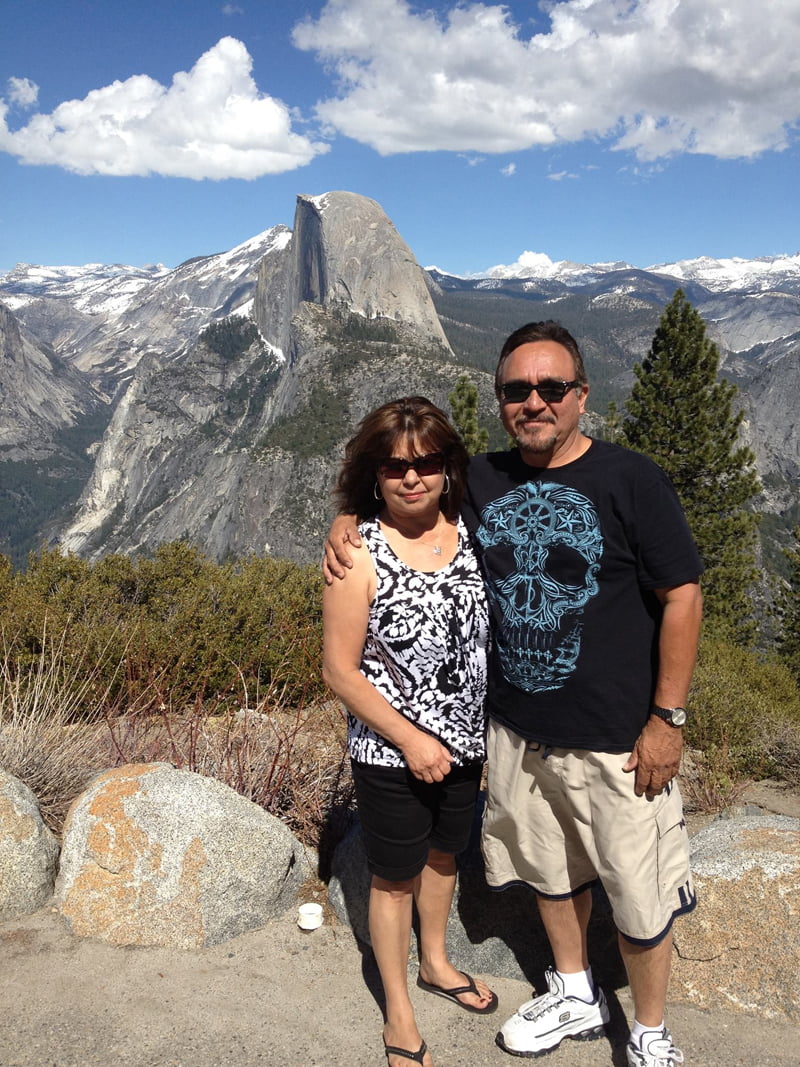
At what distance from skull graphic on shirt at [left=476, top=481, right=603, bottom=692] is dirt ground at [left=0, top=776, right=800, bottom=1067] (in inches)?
64.4

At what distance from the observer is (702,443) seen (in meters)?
26.8

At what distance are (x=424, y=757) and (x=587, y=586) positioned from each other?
88cm

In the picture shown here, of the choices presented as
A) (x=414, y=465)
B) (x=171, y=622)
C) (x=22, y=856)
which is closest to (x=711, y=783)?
(x=414, y=465)

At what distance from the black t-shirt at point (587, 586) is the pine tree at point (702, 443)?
81.9 feet

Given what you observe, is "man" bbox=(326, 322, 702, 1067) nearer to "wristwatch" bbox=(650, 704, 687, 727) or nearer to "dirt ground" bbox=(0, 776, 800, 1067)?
"wristwatch" bbox=(650, 704, 687, 727)

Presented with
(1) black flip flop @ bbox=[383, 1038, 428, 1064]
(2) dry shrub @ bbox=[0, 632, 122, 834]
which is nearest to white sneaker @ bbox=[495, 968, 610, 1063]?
(1) black flip flop @ bbox=[383, 1038, 428, 1064]

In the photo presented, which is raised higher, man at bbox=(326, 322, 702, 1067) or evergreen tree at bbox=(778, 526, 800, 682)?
man at bbox=(326, 322, 702, 1067)

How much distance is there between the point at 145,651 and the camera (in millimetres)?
5836

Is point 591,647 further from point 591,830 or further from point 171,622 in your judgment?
point 171,622

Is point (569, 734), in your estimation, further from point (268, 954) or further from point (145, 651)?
point (145, 651)

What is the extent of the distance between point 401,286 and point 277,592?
16546 cm

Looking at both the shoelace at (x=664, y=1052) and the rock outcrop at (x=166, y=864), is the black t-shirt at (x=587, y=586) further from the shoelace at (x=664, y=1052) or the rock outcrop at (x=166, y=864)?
the rock outcrop at (x=166, y=864)

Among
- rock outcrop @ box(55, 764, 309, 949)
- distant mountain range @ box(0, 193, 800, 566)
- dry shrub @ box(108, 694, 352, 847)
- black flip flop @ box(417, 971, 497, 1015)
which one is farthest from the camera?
distant mountain range @ box(0, 193, 800, 566)

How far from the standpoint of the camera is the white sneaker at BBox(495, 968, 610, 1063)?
306cm
